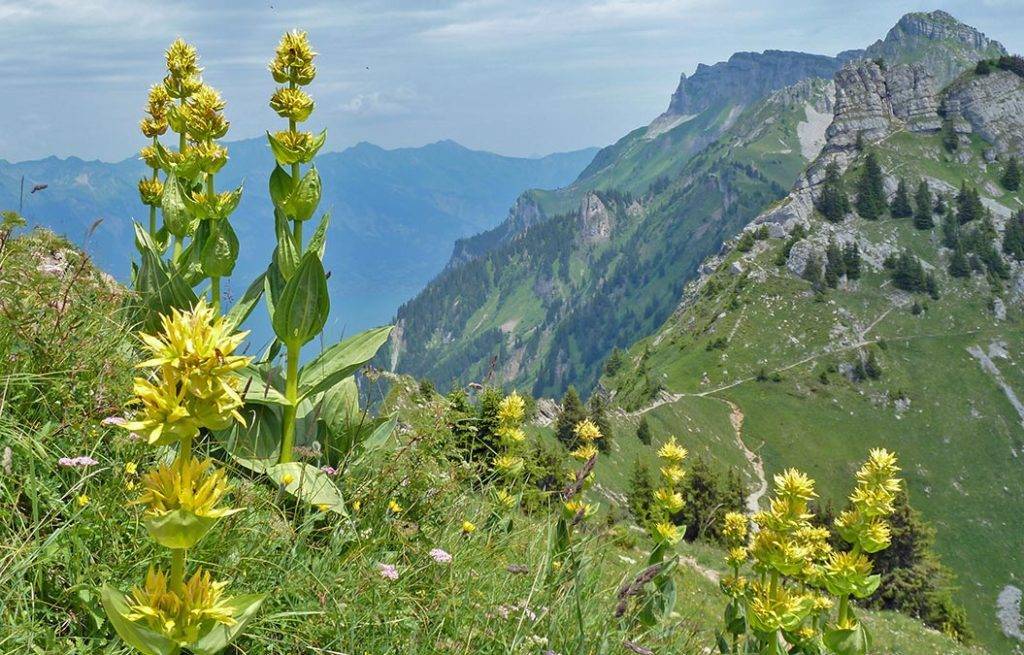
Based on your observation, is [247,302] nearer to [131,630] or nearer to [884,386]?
[131,630]

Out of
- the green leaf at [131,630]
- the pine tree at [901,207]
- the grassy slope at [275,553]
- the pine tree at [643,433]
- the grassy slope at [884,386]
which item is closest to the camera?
the green leaf at [131,630]

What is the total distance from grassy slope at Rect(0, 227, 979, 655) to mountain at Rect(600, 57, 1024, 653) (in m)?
96.2

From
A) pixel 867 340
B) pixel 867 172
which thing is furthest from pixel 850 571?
pixel 867 172

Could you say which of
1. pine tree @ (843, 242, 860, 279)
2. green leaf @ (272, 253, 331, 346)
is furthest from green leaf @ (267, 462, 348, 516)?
pine tree @ (843, 242, 860, 279)

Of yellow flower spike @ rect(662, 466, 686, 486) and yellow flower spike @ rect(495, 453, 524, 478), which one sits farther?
yellow flower spike @ rect(662, 466, 686, 486)

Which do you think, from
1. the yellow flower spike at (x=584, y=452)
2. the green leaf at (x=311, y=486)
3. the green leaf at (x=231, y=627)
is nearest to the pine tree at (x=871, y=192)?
the yellow flower spike at (x=584, y=452)

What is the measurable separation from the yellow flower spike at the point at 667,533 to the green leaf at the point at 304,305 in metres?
3.17

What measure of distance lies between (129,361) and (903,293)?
17481cm

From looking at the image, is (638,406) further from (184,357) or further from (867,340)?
(184,357)

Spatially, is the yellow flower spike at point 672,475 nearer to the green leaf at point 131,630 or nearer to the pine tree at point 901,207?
the green leaf at point 131,630

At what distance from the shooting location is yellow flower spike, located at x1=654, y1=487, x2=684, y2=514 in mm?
6426

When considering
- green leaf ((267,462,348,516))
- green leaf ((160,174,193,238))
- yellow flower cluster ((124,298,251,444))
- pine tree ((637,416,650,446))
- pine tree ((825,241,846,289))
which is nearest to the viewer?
yellow flower cluster ((124,298,251,444))

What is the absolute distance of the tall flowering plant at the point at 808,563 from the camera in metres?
4.66

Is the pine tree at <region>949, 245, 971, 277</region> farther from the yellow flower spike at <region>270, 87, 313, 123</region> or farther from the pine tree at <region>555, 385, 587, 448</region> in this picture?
the yellow flower spike at <region>270, 87, 313, 123</region>
